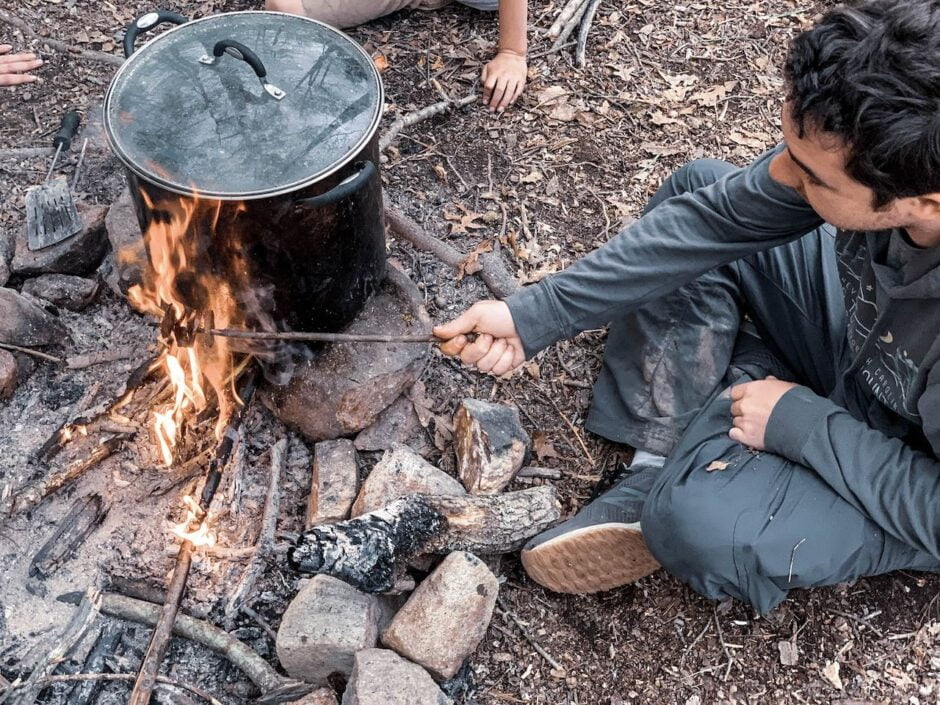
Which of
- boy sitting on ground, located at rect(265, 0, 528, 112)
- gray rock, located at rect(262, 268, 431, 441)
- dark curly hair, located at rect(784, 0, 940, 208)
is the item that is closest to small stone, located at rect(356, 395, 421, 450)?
gray rock, located at rect(262, 268, 431, 441)

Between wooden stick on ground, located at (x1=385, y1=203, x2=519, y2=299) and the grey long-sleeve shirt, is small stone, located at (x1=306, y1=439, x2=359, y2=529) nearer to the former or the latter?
the grey long-sleeve shirt

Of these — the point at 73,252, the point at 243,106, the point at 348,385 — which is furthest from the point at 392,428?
the point at 73,252

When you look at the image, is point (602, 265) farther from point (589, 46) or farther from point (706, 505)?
point (589, 46)

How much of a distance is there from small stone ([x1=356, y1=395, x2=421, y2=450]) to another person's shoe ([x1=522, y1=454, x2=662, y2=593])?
0.58m

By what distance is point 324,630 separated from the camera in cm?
221

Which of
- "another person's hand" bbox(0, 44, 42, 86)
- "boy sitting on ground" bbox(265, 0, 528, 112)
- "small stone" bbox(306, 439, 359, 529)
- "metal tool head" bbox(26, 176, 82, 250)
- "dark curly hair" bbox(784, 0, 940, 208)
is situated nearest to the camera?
"dark curly hair" bbox(784, 0, 940, 208)

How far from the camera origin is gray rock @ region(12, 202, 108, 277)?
3088 millimetres

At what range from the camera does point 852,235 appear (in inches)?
90.9

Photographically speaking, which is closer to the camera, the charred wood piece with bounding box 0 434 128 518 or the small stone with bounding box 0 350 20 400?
the charred wood piece with bounding box 0 434 128 518

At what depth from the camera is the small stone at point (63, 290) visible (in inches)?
119

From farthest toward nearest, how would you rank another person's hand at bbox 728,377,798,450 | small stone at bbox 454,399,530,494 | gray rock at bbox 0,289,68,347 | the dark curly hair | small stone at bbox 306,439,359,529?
gray rock at bbox 0,289,68,347 → small stone at bbox 454,399,530,494 → small stone at bbox 306,439,359,529 → another person's hand at bbox 728,377,798,450 → the dark curly hair

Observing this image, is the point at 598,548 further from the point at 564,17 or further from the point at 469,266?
the point at 564,17

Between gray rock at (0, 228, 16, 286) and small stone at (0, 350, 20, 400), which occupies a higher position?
gray rock at (0, 228, 16, 286)

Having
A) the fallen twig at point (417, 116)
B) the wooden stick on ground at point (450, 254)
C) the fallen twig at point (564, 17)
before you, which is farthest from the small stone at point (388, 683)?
the fallen twig at point (564, 17)
